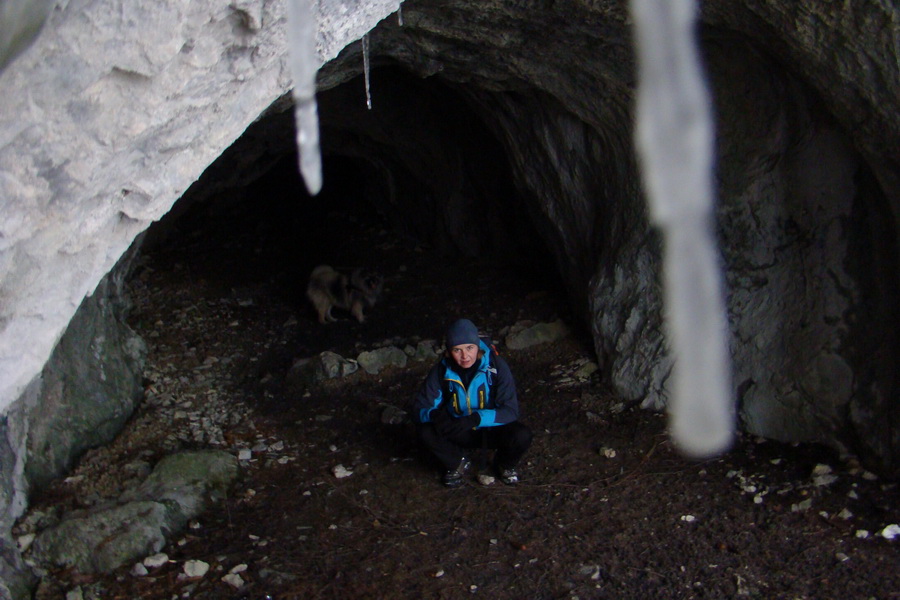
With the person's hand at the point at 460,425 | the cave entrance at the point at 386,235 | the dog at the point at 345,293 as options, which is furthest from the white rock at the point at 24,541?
the dog at the point at 345,293

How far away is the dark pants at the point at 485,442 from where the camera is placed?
467 cm

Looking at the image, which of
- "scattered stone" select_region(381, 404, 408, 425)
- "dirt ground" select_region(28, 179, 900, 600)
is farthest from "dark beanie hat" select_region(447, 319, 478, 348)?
"scattered stone" select_region(381, 404, 408, 425)

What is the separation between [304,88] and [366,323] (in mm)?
5830

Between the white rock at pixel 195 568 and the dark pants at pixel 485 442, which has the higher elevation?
the dark pants at pixel 485 442

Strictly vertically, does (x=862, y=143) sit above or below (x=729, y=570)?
above

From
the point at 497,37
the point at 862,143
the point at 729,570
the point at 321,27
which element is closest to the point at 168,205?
the point at 321,27

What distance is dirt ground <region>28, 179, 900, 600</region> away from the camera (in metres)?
3.85

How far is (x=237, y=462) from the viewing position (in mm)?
5234

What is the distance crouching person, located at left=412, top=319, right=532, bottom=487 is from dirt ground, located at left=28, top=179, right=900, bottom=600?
9.3 inches

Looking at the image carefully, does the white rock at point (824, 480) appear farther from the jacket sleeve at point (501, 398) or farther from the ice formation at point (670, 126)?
the jacket sleeve at point (501, 398)

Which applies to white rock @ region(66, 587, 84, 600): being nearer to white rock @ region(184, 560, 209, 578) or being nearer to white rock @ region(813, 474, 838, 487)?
white rock @ region(184, 560, 209, 578)

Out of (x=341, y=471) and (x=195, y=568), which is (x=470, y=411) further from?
(x=195, y=568)

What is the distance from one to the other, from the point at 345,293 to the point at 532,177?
2380mm

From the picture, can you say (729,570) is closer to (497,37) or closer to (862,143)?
(862,143)
